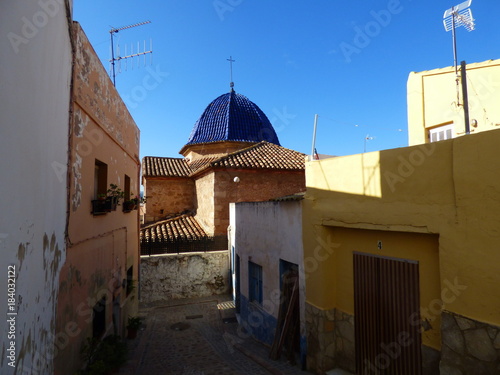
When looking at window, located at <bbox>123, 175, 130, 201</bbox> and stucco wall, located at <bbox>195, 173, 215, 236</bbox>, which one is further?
stucco wall, located at <bbox>195, 173, 215, 236</bbox>

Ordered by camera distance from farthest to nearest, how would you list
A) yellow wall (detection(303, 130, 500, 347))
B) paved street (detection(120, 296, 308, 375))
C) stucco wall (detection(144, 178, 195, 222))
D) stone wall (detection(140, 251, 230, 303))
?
stucco wall (detection(144, 178, 195, 222)) < stone wall (detection(140, 251, 230, 303)) < paved street (detection(120, 296, 308, 375)) < yellow wall (detection(303, 130, 500, 347))

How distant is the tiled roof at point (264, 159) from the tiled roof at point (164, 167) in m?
4.64

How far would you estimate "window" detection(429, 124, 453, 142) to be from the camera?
9.03 meters

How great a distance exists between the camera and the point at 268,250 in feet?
27.4

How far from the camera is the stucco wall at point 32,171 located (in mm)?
2506

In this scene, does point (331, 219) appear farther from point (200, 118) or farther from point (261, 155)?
point (200, 118)

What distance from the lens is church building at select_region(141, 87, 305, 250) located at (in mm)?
15281

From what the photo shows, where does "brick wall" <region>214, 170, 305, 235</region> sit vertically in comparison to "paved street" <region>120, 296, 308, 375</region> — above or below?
above

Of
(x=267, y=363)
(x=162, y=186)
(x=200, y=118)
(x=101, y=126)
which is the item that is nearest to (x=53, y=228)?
(x=101, y=126)

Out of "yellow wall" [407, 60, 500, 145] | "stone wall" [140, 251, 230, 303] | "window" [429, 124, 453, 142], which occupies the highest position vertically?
"yellow wall" [407, 60, 500, 145]

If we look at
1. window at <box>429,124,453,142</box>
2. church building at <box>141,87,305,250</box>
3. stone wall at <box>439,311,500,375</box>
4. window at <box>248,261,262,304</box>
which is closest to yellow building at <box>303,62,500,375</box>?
stone wall at <box>439,311,500,375</box>

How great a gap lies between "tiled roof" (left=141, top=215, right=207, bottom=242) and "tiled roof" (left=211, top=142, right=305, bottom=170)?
3643 mm

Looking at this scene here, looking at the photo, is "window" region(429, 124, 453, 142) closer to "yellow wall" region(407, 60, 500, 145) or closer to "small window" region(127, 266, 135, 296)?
"yellow wall" region(407, 60, 500, 145)

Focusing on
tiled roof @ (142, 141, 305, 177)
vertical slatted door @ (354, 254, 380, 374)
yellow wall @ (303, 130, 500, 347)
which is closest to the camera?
yellow wall @ (303, 130, 500, 347)
